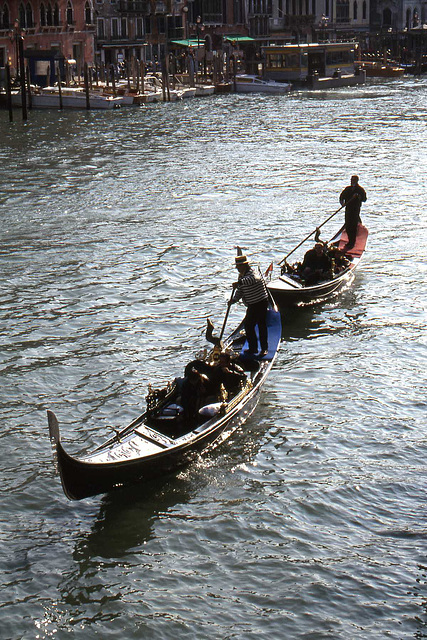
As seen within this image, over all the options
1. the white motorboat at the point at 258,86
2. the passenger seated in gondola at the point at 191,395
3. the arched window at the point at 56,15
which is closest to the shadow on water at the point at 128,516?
the passenger seated in gondola at the point at 191,395

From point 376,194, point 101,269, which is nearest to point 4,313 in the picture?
point 101,269

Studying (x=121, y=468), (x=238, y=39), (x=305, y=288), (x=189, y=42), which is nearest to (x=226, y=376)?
(x=121, y=468)

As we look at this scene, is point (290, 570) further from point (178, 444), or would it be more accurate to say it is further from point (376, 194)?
point (376, 194)

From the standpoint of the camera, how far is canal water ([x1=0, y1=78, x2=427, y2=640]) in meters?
9.46

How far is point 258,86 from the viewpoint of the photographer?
66500 millimetres

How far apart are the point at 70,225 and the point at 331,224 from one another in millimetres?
6627

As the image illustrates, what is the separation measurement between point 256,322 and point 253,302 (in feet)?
1.06

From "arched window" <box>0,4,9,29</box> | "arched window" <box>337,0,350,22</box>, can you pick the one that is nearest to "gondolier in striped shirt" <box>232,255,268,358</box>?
"arched window" <box>0,4,9,29</box>

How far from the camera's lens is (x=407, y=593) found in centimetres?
948

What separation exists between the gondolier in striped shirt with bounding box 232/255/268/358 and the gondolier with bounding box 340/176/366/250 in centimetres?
670

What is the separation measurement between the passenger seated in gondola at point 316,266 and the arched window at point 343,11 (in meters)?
82.6

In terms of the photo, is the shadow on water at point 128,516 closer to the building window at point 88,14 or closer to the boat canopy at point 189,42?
the building window at point 88,14

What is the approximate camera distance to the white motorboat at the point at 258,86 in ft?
217

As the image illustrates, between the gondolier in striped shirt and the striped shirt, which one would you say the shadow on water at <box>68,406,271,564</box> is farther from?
the striped shirt
